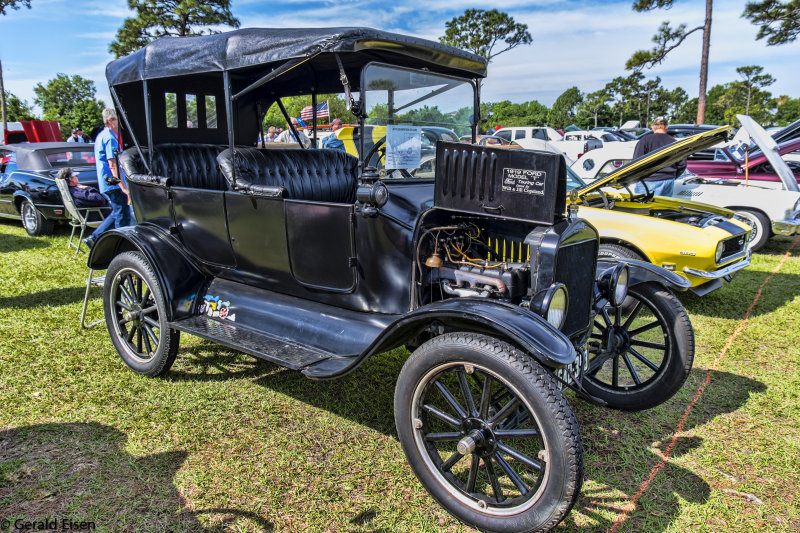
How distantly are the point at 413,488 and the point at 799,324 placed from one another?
4340 mm

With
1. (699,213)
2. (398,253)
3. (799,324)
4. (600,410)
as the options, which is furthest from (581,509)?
(699,213)

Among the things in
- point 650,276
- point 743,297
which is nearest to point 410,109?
point 650,276

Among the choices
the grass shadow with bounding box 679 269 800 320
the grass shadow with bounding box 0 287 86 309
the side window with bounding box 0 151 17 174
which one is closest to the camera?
the grass shadow with bounding box 0 287 86 309

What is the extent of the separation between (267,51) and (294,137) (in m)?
1.96

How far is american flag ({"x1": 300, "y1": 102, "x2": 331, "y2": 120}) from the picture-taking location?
4168mm

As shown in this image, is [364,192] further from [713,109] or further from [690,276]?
[713,109]

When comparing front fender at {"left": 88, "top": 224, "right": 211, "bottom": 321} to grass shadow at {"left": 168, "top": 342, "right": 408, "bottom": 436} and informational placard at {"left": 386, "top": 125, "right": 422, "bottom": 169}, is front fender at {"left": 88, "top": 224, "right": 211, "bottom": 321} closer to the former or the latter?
grass shadow at {"left": 168, "top": 342, "right": 408, "bottom": 436}

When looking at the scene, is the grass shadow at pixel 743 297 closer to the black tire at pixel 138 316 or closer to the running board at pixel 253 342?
the running board at pixel 253 342

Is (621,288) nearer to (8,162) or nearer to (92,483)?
(92,483)

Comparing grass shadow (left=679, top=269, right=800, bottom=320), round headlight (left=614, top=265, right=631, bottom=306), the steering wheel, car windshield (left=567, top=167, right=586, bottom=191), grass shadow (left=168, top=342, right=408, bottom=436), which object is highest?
the steering wheel

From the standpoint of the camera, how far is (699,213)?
5.71 meters

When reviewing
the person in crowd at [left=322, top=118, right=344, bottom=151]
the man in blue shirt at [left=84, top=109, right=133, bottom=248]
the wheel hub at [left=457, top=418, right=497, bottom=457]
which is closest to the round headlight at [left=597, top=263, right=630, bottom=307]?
the wheel hub at [left=457, top=418, right=497, bottom=457]

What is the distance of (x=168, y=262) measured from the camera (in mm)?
3561

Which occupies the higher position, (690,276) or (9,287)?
(690,276)
